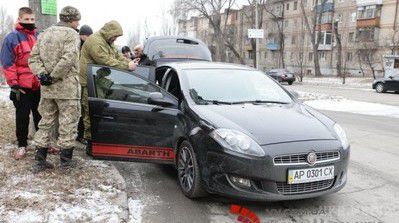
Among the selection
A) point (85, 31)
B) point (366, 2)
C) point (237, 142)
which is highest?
point (366, 2)

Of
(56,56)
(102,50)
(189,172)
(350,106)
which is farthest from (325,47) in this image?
(56,56)

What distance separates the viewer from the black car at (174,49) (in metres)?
9.15

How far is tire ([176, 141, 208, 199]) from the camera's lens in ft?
14.5

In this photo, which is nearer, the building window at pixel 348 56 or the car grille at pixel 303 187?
the car grille at pixel 303 187

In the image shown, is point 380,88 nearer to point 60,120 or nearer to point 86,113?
point 86,113

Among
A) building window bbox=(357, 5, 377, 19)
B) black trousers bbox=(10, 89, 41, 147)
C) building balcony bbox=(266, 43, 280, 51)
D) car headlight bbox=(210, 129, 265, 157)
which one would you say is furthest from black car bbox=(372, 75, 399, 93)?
building balcony bbox=(266, 43, 280, 51)

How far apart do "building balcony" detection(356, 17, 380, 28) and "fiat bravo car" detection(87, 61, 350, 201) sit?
49264 mm

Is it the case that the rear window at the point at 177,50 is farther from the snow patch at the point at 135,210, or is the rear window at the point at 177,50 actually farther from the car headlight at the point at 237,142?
the car headlight at the point at 237,142

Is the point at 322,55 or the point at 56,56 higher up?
the point at 56,56

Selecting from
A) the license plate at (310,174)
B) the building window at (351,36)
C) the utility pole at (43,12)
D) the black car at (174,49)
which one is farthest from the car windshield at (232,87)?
the building window at (351,36)

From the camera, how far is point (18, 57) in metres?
5.32

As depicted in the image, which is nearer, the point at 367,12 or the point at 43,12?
the point at 43,12

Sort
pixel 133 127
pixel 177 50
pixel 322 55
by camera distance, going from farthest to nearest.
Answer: pixel 322 55, pixel 177 50, pixel 133 127

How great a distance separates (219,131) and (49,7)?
4656 mm
